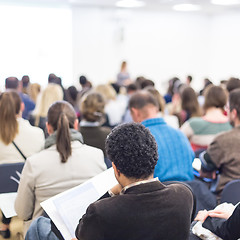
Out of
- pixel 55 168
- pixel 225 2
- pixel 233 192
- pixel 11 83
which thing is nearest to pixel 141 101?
pixel 55 168

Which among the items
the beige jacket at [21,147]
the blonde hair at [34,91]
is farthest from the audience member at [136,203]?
the blonde hair at [34,91]

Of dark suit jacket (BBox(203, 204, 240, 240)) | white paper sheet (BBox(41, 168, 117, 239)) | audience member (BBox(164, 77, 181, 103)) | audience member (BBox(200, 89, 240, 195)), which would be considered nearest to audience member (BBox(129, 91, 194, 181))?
audience member (BBox(200, 89, 240, 195))

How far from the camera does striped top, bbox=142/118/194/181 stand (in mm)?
2398

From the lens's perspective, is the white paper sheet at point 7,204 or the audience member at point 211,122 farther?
the audience member at point 211,122

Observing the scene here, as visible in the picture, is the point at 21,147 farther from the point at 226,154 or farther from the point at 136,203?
the point at 136,203

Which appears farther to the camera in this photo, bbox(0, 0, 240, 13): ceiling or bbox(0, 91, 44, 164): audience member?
bbox(0, 0, 240, 13): ceiling

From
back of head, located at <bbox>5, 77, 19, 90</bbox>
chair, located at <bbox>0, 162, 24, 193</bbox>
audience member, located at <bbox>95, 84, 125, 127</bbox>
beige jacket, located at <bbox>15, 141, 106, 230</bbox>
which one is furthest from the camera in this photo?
back of head, located at <bbox>5, 77, 19, 90</bbox>

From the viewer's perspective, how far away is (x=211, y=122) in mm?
3594

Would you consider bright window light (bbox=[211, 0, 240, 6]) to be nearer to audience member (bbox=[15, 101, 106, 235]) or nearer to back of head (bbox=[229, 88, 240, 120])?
back of head (bbox=[229, 88, 240, 120])

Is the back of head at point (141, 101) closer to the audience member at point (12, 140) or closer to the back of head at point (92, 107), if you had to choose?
the back of head at point (92, 107)

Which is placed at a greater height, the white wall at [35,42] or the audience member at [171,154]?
the white wall at [35,42]

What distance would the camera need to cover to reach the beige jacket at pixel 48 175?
86.4 inches

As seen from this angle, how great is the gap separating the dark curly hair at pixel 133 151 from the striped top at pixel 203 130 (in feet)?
7.56

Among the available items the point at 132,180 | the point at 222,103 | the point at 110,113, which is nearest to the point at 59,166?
the point at 132,180
